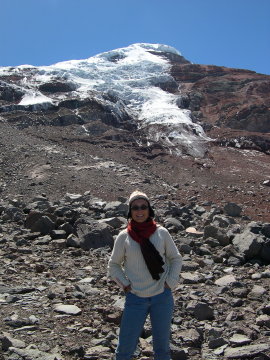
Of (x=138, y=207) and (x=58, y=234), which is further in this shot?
(x=58, y=234)

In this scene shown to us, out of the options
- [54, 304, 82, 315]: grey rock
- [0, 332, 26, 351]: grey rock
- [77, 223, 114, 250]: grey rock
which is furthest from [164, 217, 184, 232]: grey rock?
[0, 332, 26, 351]: grey rock

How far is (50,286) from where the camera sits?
7277 millimetres

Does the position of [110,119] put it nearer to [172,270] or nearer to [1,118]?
[1,118]

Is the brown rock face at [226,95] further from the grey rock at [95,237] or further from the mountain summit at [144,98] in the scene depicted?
the grey rock at [95,237]

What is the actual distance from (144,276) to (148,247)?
294 mm

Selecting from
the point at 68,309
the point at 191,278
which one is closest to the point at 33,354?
the point at 68,309

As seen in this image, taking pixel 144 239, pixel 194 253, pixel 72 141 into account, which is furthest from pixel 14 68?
pixel 144 239

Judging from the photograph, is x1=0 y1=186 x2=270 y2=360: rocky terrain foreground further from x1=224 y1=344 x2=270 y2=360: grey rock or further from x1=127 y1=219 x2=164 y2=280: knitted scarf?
x1=127 y1=219 x2=164 y2=280: knitted scarf

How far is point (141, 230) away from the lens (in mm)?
4199

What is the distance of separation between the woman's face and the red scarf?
52mm

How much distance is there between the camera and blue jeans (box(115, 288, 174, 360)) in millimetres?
4043

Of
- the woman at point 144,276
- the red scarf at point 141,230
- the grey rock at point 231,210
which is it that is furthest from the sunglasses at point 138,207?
the grey rock at point 231,210

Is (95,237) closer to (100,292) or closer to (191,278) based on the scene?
(191,278)

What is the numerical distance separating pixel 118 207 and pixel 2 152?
46.2 ft
